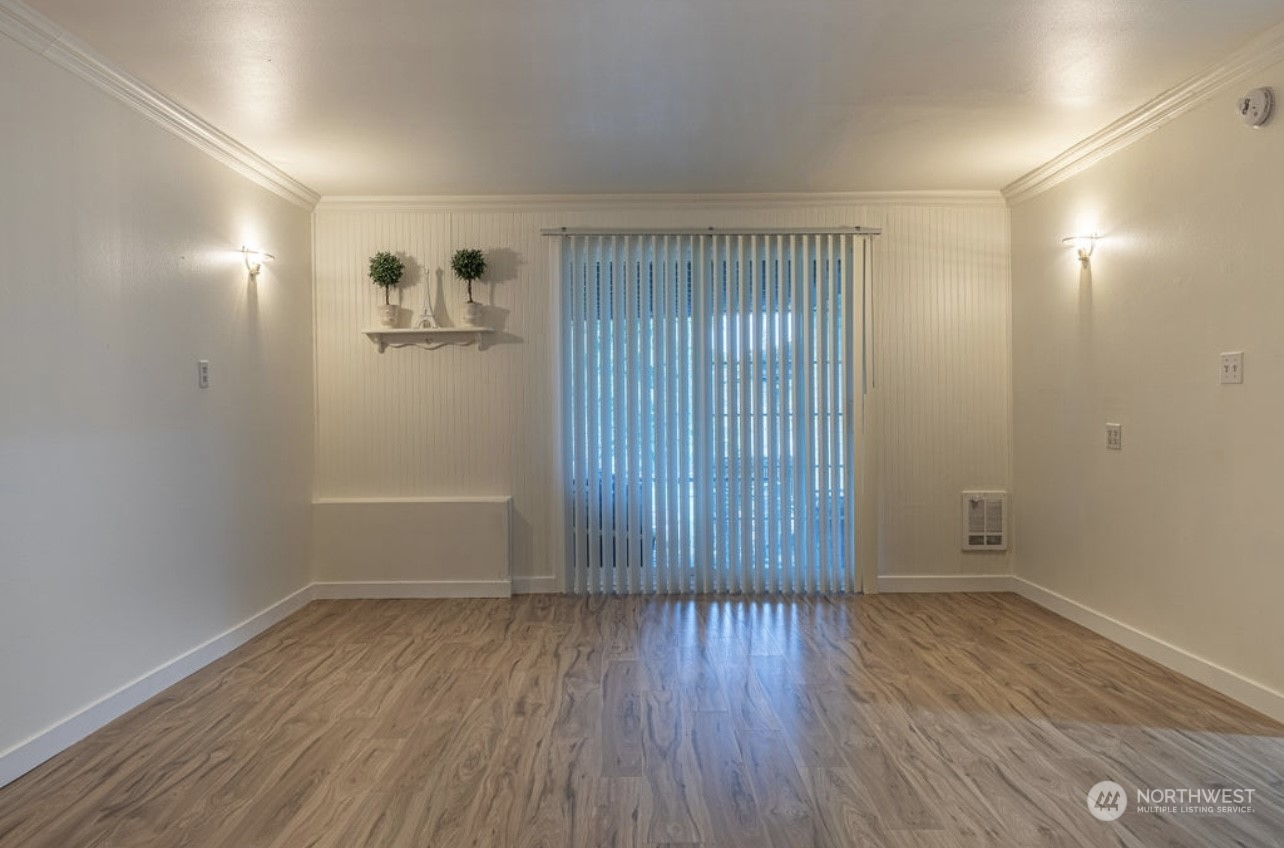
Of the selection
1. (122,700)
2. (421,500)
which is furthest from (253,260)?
(122,700)

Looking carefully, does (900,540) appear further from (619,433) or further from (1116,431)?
(619,433)

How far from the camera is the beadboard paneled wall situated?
16.5 ft

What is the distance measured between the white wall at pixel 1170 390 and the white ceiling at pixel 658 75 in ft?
1.31

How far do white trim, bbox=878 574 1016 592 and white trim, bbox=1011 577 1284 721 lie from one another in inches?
9.0

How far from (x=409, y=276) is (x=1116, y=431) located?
4190mm

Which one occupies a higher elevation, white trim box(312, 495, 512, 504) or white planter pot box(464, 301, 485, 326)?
white planter pot box(464, 301, 485, 326)

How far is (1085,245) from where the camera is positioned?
4.13 m

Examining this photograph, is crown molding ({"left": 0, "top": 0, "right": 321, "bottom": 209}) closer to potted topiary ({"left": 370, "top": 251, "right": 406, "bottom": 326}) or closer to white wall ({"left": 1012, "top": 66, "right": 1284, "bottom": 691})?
potted topiary ({"left": 370, "top": 251, "right": 406, "bottom": 326})

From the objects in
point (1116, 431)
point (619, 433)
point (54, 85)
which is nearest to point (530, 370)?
point (619, 433)

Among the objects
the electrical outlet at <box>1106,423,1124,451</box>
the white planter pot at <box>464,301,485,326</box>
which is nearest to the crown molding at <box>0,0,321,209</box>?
the white planter pot at <box>464,301,485,326</box>

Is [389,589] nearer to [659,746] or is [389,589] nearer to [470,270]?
[470,270]

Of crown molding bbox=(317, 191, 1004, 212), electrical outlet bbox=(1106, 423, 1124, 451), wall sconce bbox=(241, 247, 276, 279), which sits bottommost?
electrical outlet bbox=(1106, 423, 1124, 451)

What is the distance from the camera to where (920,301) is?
503 cm

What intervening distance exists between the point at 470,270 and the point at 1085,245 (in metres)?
3.52
